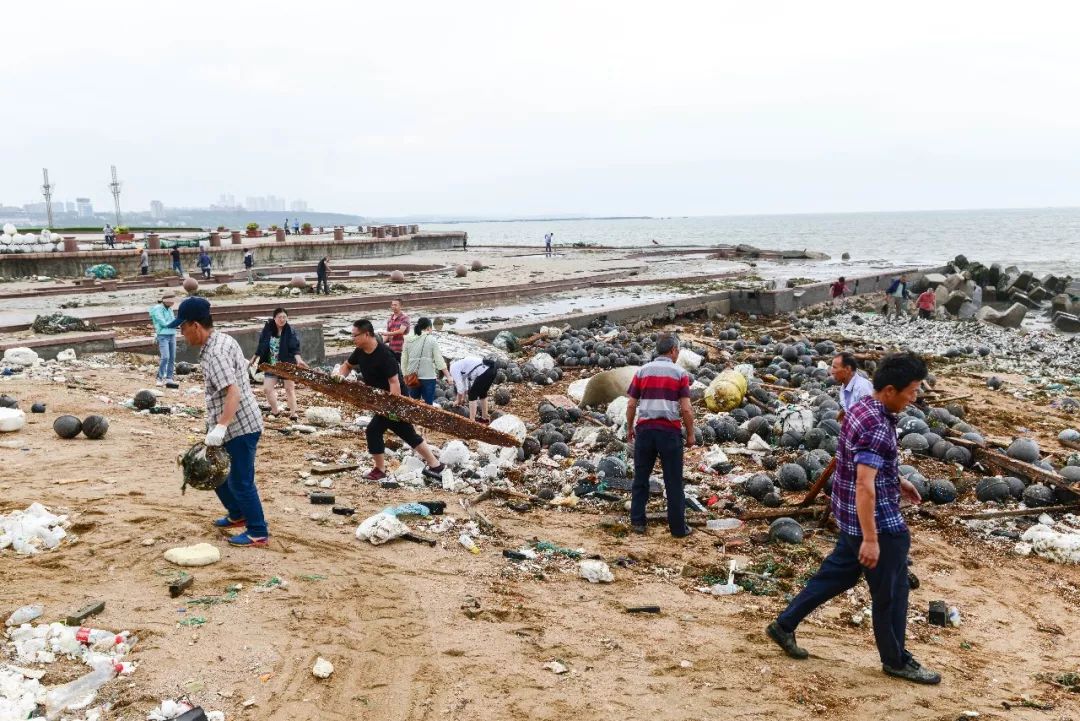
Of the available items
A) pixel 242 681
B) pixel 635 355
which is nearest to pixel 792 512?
pixel 242 681

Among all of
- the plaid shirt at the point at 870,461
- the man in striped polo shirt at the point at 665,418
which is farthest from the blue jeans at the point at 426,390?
the plaid shirt at the point at 870,461

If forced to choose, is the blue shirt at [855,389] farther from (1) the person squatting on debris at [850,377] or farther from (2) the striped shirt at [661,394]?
(2) the striped shirt at [661,394]

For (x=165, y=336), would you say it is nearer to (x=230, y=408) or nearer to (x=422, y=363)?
(x=422, y=363)

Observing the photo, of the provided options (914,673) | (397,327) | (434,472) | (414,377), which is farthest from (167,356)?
(914,673)

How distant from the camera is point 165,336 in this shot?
10.3 meters

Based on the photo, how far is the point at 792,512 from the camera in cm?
629

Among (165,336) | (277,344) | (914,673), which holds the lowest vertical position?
(914,673)

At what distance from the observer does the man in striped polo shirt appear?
5688 mm

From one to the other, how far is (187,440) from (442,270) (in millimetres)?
25231

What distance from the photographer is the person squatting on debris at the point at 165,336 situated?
1019 centimetres

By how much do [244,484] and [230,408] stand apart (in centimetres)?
56

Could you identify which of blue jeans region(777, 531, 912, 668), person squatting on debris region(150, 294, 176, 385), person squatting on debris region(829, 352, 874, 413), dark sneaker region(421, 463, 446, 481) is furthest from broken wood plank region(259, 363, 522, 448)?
blue jeans region(777, 531, 912, 668)

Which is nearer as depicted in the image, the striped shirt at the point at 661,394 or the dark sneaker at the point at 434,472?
the striped shirt at the point at 661,394

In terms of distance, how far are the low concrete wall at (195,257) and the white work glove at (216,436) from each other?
26.4m
